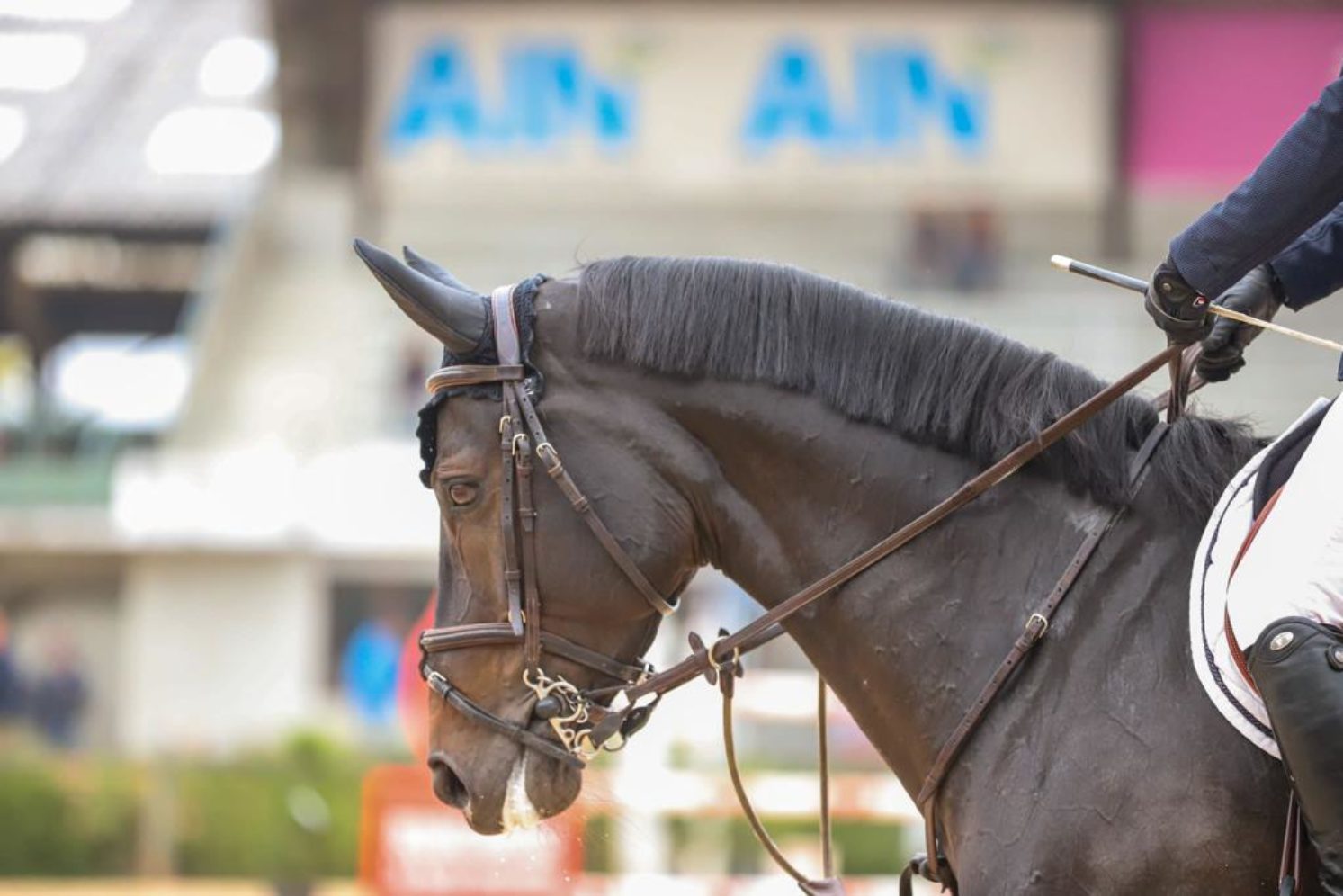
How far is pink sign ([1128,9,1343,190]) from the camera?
78.8ft

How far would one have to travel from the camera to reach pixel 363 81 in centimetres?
2639

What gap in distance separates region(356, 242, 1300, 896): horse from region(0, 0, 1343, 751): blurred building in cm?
1916

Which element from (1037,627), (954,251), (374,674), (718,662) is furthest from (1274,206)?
(954,251)

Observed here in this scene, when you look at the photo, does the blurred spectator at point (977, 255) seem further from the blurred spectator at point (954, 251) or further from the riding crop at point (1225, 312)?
the riding crop at point (1225, 312)

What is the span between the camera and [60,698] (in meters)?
18.9

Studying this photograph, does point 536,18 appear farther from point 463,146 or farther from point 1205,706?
point 1205,706

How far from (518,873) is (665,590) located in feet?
16.6

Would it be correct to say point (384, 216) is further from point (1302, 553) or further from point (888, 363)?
point (1302, 553)

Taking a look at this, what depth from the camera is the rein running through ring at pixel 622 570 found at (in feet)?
9.18

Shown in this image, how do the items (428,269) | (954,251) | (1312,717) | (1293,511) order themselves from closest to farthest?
1. (1312,717)
2. (1293,511)
3. (428,269)
4. (954,251)

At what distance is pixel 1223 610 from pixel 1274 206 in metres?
0.63

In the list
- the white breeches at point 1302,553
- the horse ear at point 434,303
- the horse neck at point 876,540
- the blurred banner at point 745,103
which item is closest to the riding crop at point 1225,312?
the white breeches at point 1302,553

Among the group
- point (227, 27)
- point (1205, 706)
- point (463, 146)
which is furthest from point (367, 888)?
point (227, 27)

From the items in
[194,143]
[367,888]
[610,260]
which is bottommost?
[367,888]
